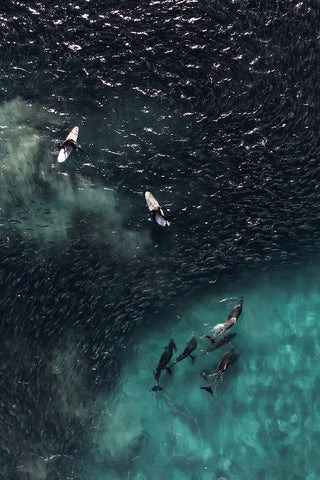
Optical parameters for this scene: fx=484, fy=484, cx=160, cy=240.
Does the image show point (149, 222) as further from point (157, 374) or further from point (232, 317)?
point (157, 374)

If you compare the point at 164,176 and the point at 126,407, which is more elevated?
the point at 164,176

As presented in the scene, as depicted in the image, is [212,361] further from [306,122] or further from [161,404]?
[306,122]

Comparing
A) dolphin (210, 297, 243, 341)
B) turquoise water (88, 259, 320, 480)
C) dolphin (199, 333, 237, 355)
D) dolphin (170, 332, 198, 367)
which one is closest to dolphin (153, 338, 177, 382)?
→ dolphin (170, 332, 198, 367)

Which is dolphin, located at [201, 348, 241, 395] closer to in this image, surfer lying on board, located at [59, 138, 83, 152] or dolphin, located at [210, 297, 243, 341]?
dolphin, located at [210, 297, 243, 341]

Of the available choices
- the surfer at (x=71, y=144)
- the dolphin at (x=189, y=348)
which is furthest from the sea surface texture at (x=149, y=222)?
the surfer at (x=71, y=144)

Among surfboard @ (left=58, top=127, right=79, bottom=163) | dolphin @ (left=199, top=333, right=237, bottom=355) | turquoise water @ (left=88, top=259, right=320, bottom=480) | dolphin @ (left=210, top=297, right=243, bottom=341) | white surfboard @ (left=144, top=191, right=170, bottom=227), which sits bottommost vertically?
turquoise water @ (left=88, top=259, right=320, bottom=480)

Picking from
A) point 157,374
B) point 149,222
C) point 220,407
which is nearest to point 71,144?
point 149,222

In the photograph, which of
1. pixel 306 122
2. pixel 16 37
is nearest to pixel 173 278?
pixel 306 122
